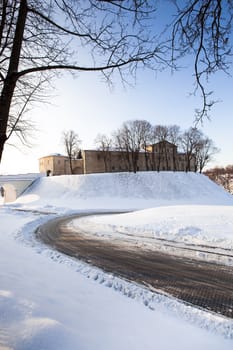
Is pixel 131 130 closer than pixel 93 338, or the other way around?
pixel 93 338

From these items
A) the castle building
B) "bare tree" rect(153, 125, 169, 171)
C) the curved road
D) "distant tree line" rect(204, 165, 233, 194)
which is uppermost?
"bare tree" rect(153, 125, 169, 171)

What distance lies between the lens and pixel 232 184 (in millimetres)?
70938

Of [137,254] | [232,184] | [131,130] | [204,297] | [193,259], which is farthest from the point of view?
[232,184]

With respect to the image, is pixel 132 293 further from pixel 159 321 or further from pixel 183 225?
pixel 183 225

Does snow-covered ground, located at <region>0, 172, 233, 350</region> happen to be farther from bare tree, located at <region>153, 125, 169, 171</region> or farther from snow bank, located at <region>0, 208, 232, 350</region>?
bare tree, located at <region>153, 125, 169, 171</region>

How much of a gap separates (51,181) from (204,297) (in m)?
47.6

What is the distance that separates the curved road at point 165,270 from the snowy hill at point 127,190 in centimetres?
2867

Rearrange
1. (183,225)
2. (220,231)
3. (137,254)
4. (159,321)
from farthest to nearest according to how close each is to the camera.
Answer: (183,225)
(220,231)
(137,254)
(159,321)

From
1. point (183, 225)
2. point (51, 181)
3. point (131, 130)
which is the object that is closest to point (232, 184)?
point (131, 130)

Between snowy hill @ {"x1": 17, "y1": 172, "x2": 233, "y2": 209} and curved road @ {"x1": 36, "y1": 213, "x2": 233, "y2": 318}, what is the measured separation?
28.7 meters

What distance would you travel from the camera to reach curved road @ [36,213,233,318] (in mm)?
4906

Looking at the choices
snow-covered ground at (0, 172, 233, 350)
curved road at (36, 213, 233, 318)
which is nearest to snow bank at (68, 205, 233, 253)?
snow-covered ground at (0, 172, 233, 350)

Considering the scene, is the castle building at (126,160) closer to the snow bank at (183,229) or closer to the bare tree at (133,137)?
the bare tree at (133,137)

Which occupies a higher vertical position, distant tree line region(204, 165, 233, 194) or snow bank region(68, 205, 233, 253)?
distant tree line region(204, 165, 233, 194)
